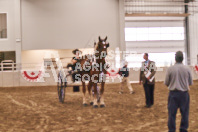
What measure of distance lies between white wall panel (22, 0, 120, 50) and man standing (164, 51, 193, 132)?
17.4 metres

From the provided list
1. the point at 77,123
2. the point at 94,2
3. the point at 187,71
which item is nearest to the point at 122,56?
the point at 94,2

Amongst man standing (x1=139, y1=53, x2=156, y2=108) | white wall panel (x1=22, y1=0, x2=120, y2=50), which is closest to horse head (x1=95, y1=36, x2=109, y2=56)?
man standing (x1=139, y1=53, x2=156, y2=108)

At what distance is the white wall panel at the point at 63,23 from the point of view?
74.0 ft

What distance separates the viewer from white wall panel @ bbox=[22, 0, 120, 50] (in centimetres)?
2255

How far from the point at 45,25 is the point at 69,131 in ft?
56.7

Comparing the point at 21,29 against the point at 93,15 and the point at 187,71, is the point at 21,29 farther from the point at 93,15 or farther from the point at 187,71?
the point at 187,71

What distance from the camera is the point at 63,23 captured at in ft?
74.2

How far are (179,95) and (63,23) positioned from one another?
18359 mm

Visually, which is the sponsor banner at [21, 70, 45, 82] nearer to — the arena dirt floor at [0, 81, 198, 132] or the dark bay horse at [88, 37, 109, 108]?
the arena dirt floor at [0, 81, 198, 132]

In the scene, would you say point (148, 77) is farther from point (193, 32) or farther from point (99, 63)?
point (193, 32)

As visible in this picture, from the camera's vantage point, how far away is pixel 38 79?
64.8ft

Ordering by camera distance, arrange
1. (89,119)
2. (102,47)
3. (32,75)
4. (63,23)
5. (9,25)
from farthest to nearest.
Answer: (9,25) < (63,23) < (32,75) < (102,47) < (89,119)

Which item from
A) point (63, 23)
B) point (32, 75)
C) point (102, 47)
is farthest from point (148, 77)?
point (63, 23)

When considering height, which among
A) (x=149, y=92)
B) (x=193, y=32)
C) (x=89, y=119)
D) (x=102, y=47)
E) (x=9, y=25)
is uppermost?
(x=9, y=25)
